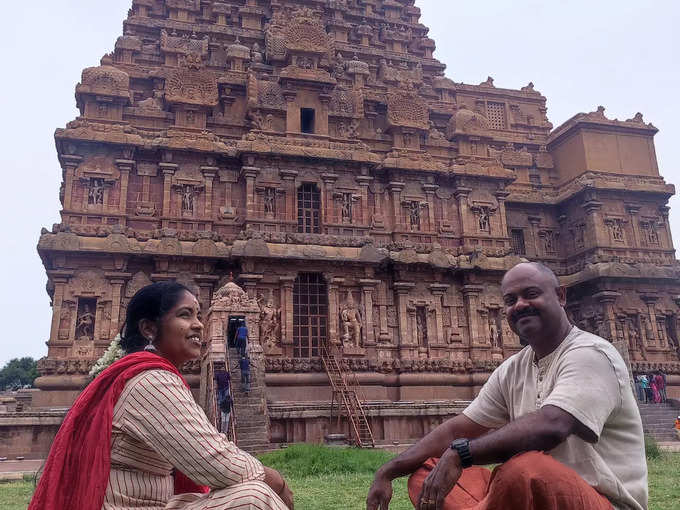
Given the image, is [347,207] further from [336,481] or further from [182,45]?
[336,481]

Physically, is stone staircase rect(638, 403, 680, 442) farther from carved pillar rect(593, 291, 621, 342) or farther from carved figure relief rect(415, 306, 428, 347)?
carved figure relief rect(415, 306, 428, 347)

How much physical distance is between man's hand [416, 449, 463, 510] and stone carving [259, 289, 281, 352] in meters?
19.0

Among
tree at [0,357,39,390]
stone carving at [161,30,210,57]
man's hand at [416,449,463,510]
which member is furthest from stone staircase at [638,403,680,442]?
tree at [0,357,39,390]

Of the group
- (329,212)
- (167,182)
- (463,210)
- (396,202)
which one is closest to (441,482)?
(329,212)

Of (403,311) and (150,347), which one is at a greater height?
(403,311)

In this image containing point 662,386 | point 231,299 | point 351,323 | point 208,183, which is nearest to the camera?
point 231,299

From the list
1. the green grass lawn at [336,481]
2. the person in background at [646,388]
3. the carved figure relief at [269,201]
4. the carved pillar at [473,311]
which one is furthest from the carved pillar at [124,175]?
the person in background at [646,388]

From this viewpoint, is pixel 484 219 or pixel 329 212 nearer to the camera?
pixel 329 212

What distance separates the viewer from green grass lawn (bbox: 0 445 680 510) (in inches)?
334

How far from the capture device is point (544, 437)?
265cm

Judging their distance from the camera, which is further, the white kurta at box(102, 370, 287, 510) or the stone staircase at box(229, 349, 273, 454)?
the stone staircase at box(229, 349, 273, 454)

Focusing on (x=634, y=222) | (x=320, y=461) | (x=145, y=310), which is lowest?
(x=320, y=461)

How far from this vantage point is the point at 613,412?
2924 millimetres

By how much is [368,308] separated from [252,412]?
781 cm
